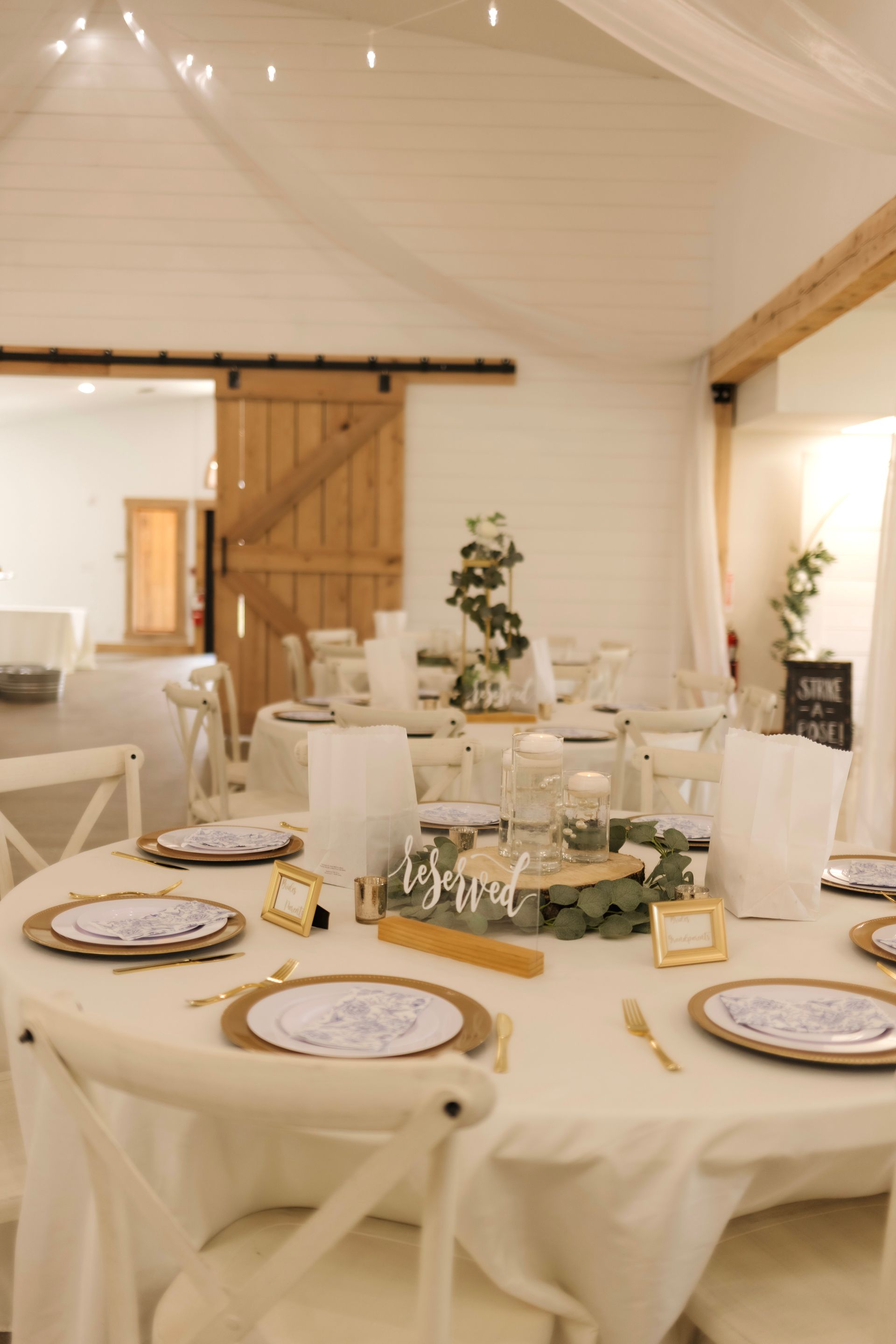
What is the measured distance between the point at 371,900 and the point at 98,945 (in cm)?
41

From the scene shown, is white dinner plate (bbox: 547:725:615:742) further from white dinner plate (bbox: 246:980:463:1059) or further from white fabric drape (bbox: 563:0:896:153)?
white dinner plate (bbox: 246:980:463:1059)

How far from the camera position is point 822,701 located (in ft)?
24.4

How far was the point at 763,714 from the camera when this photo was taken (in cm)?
385

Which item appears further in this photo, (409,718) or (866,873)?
(409,718)

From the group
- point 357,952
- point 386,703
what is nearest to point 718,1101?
point 357,952

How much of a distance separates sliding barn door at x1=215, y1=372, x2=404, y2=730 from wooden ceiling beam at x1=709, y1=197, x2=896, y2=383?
8.16ft

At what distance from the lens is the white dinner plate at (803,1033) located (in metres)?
1.23

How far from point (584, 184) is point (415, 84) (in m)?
1.43

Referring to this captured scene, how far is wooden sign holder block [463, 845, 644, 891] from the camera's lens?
5.68 feet

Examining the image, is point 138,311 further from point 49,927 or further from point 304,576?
point 49,927

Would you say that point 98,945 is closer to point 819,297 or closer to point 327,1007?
point 327,1007

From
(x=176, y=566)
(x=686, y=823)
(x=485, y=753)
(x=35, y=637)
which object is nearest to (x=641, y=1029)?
(x=686, y=823)

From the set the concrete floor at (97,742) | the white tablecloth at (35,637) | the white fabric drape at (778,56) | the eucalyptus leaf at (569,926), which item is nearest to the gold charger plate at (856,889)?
the eucalyptus leaf at (569,926)

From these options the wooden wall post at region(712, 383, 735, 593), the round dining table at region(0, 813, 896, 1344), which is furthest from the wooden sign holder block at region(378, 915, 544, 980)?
the wooden wall post at region(712, 383, 735, 593)
